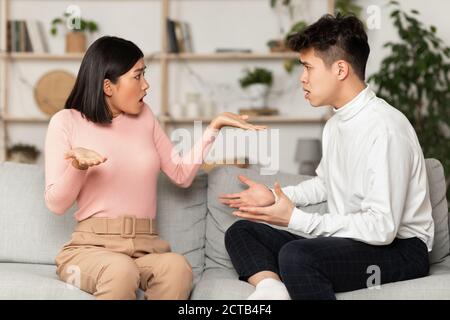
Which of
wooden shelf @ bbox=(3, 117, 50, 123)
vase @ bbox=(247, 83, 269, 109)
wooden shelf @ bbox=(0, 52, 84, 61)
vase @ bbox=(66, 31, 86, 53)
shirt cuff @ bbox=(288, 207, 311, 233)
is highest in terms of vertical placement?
vase @ bbox=(66, 31, 86, 53)

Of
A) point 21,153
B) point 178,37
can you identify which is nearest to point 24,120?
point 21,153

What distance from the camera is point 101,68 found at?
203 centimetres

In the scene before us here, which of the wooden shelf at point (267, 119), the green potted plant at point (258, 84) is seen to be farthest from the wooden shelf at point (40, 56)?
the green potted plant at point (258, 84)

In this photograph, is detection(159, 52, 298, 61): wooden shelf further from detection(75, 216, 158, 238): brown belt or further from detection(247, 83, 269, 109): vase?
detection(75, 216, 158, 238): brown belt

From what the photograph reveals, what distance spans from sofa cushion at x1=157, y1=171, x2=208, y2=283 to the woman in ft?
0.53

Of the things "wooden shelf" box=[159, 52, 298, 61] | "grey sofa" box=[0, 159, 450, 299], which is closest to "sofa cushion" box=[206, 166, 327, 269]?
"grey sofa" box=[0, 159, 450, 299]

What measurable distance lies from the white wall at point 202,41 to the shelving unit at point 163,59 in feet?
0.19

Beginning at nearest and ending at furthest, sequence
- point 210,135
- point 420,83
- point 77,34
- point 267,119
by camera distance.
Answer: point 210,135
point 420,83
point 267,119
point 77,34

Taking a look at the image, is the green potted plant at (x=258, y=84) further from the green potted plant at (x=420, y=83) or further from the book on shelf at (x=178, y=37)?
the green potted plant at (x=420, y=83)

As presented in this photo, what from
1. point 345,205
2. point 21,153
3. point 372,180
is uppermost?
point 372,180

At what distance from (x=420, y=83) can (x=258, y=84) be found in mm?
1177

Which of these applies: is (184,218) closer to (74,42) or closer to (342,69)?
(342,69)

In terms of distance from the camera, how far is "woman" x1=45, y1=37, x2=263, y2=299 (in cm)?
188
